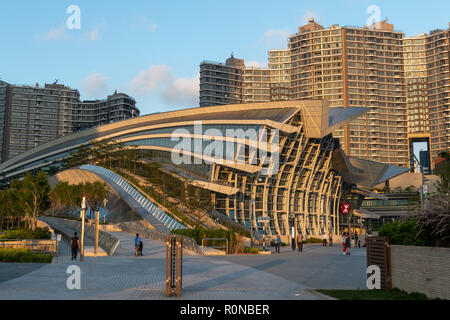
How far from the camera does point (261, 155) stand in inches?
2464

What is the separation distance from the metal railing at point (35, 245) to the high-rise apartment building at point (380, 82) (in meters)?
140

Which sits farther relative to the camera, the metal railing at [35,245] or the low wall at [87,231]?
the low wall at [87,231]

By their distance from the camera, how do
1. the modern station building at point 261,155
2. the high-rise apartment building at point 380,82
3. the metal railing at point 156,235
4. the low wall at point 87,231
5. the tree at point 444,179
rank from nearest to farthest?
the tree at point 444,179 → the low wall at point 87,231 → the metal railing at point 156,235 → the modern station building at point 261,155 → the high-rise apartment building at point 380,82

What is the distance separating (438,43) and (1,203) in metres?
164

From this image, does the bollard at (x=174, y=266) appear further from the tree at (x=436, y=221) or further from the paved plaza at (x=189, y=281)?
the tree at (x=436, y=221)

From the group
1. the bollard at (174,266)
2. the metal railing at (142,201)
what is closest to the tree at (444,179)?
the bollard at (174,266)

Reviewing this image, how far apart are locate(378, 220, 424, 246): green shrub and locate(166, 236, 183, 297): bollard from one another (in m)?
7.25

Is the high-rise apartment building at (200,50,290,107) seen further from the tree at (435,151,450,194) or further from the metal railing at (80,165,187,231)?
the tree at (435,151,450,194)

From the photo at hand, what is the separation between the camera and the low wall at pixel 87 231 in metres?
30.6
